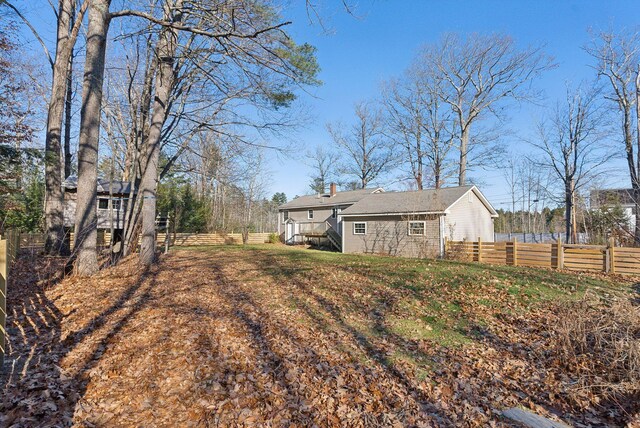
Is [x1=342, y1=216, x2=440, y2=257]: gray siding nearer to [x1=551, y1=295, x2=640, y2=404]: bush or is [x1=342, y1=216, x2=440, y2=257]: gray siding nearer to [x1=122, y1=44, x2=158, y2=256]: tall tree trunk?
[x1=551, y1=295, x2=640, y2=404]: bush

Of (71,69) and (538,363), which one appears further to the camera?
(71,69)

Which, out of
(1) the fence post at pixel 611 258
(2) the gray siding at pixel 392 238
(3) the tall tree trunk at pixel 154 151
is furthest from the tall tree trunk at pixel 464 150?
(3) the tall tree trunk at pixel 154 151

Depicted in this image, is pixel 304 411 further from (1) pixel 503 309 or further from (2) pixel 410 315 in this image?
(1) pixel 503 309

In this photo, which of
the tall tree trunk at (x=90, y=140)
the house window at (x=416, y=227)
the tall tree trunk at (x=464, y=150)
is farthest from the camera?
the tall tree trunk at (x=464, y=150)

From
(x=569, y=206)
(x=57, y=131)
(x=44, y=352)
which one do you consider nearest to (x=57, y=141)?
(x=57, y=131)

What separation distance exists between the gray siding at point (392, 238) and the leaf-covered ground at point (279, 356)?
10402mm

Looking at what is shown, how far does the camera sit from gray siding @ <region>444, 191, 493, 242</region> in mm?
18203

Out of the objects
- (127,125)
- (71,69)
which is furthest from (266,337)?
(71,69)

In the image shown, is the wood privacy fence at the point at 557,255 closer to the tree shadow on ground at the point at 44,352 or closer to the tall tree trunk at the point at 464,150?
the tall tree trunk at the point at 464,150

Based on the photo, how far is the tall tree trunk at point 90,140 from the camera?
747 cm

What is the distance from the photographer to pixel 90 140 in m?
7.68

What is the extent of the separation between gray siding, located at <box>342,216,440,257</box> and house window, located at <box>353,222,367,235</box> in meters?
0.20

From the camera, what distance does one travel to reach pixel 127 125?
55.3ft

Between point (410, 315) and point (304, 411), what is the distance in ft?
11.3
